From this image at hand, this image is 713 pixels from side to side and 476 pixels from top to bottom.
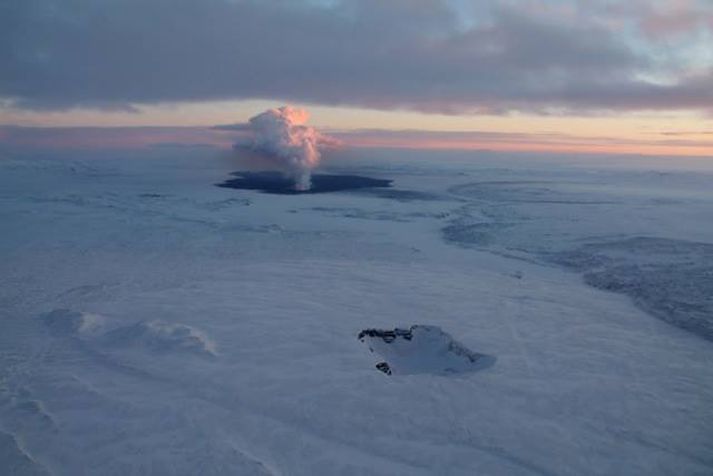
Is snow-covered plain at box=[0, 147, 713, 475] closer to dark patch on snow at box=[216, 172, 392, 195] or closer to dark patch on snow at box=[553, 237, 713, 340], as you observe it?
dark patch on snow at box=[553, 237, 713, 340]

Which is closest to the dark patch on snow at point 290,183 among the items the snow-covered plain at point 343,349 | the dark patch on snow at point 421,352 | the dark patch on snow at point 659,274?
the snow-covered plain at point 343,349

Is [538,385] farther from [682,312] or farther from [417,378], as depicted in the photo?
[682,312]

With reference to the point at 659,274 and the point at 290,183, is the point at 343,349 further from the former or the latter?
the point at 290,183

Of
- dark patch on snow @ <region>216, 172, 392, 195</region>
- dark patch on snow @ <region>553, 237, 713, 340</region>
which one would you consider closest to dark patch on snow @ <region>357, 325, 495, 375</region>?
dark patch on snow @ <region>553, 237, 713, 340</region>

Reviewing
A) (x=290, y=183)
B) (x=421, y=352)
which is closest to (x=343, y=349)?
(x=421, y=352)

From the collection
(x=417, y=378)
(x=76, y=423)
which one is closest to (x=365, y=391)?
(x=417, y=378)
